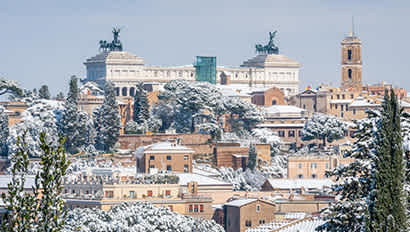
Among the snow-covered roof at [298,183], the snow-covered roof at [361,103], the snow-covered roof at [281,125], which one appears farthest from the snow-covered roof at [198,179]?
the snow-covered roof at [361,103]

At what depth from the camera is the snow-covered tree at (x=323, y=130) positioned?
132500 millimetres

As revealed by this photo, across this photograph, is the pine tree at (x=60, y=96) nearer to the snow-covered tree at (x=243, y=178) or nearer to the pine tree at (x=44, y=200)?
the snow-covered tree at (x=243, y=178)

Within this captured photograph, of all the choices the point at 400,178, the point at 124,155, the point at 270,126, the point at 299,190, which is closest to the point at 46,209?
the point at 400,178

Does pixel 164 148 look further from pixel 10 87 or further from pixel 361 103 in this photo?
pixel 361 103

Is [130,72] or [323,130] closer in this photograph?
[323,130]

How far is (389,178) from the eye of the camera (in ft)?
137

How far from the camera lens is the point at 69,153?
12156 cm

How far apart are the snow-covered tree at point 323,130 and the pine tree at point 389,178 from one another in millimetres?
89439

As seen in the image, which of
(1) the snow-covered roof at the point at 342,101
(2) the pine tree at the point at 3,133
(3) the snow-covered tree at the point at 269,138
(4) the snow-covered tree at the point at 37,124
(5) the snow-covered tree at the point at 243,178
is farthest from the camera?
(1) the snow-covered roof at the point at 342,101

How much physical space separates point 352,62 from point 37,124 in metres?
63.9

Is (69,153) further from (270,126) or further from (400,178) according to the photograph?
(400,178)

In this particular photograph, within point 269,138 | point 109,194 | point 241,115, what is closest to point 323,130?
point 269,138

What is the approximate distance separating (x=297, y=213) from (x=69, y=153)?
32.8m

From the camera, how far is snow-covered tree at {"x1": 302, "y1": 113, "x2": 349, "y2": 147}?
13250 centimetres
